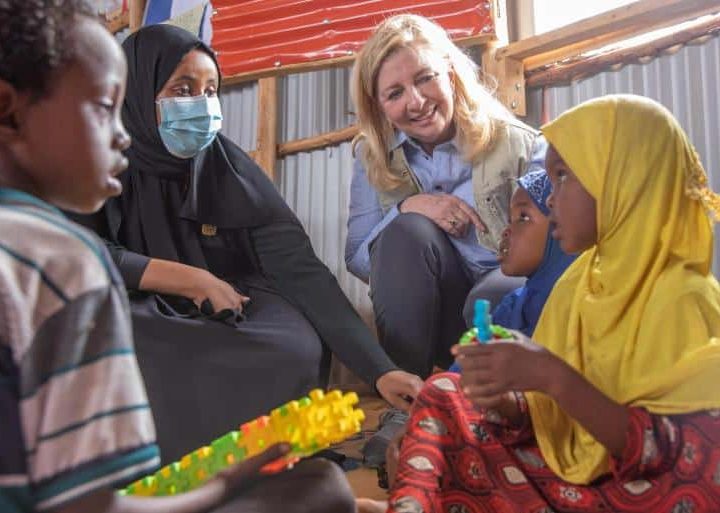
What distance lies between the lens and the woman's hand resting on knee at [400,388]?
1.54 meters

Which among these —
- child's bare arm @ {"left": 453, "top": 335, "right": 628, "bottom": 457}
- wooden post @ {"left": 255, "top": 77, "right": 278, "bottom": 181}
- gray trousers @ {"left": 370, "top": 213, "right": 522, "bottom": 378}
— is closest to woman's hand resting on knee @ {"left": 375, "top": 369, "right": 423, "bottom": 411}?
gray trousers @ {"left": 370, "top": 213, "right": 522, "bottom": 378}

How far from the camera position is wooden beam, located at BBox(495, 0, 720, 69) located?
2.26 m

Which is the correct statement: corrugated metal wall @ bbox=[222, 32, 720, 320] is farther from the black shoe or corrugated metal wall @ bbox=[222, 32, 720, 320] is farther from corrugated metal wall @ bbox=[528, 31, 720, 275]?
the black shoe

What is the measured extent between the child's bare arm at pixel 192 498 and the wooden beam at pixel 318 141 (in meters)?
2.63

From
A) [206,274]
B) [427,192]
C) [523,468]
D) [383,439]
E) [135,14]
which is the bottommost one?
[383,439]

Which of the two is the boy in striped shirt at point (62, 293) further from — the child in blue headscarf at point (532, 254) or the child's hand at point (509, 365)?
the child in blue headscarf at point (532, 254)

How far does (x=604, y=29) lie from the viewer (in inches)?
95.3

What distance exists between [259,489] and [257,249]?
118cm

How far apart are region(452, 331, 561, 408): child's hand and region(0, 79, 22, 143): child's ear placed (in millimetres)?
652

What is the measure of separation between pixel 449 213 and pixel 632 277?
861 millimetres

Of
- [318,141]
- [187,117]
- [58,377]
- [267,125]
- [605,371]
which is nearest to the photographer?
[58,377]

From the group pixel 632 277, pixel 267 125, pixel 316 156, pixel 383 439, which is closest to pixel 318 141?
pixel 316 156

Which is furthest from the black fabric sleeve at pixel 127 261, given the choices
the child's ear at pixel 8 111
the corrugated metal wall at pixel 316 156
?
the corrugated metal wall at pixel 316 156

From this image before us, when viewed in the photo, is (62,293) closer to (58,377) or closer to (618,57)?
(58,377)
